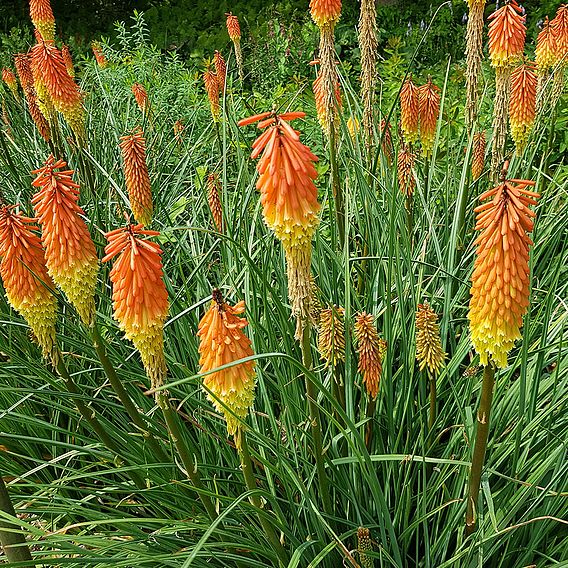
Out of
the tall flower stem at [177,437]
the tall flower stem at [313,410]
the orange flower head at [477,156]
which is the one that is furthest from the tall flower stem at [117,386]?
the orange flower head at [477,156]

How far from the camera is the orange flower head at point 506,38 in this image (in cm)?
331

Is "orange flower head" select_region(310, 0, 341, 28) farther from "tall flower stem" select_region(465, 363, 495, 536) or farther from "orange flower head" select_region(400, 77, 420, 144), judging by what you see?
"tall flower stem" select_region(465, 363, 495, 536)

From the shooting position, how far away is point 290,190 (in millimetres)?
1825

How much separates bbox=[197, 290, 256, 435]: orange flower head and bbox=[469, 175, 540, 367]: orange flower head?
27.3 inches

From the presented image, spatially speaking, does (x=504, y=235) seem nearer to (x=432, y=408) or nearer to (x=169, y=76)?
(x=432, y=408)

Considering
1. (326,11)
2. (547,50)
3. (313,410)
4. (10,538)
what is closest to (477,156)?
(547,50)

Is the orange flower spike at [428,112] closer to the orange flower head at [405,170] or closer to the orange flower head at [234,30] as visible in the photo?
the orange flower head at [405,170]

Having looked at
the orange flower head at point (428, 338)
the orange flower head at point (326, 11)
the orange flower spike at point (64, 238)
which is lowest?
the orange flower head at point (428, 338)

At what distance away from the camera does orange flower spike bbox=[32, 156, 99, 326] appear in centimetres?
219

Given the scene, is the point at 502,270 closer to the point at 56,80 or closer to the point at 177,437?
the point at 177,437

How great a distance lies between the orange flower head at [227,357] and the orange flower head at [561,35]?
8.76 feet

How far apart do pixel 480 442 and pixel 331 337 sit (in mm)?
659

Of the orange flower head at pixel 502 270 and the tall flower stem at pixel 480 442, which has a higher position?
the orange flower head at pixel 502 270

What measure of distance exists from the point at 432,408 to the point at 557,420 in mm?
537
